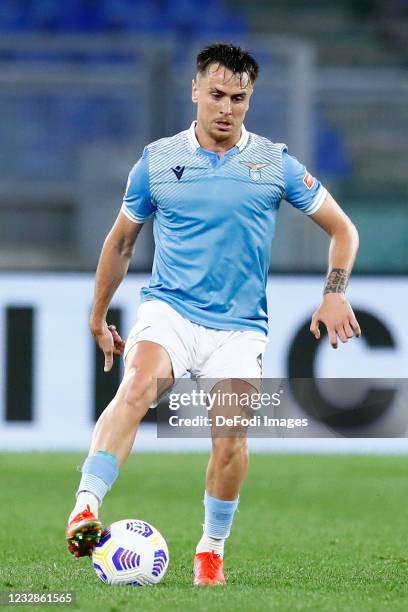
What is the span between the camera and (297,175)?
5211mm

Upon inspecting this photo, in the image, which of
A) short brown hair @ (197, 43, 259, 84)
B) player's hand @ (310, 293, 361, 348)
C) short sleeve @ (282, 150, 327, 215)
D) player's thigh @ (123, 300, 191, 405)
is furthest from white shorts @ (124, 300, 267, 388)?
short brown hair @ (197, 43, 259, 84)

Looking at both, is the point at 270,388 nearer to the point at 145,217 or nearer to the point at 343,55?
the point at 145,217

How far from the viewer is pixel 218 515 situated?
513 cm

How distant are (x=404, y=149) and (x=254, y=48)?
1470 mm

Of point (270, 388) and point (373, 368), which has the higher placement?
point (270, 388)

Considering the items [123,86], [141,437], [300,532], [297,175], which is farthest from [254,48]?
[297,175]

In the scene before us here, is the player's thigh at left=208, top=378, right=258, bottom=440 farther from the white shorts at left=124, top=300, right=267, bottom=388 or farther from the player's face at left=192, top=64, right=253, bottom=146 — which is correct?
the player's face at left=192, top=64, right=253, bottom=146

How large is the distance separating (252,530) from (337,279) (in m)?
2.44

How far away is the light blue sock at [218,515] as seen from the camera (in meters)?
5.13

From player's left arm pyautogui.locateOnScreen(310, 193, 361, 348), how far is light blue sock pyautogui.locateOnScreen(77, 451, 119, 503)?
840 mm

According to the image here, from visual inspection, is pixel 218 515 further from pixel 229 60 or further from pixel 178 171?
pixel 229 60

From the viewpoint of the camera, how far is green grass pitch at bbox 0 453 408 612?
4543mm

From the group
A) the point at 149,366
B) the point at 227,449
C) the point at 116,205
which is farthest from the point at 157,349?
the point at 116,205

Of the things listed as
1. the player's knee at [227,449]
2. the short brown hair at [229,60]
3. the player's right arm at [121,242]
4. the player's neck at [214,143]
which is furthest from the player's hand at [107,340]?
the short brown hair at [229,60]
